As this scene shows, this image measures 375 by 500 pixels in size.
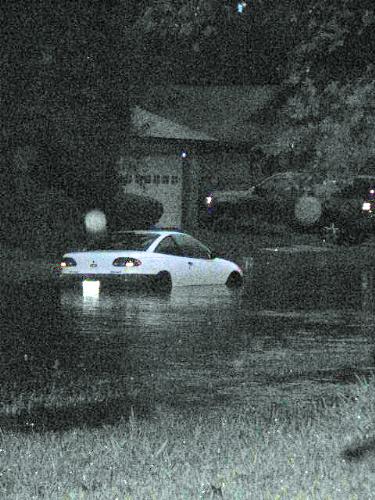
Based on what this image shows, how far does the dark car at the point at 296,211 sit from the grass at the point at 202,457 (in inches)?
1082

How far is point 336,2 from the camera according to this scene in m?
12.6

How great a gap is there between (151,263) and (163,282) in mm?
766

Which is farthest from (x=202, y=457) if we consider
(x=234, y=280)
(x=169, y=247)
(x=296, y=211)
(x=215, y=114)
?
(x=215, y=114)

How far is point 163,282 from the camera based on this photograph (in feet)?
86.7

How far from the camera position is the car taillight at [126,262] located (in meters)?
25.5

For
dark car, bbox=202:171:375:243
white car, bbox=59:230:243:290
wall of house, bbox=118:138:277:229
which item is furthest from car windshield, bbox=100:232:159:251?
wall of house, bbox=118:138:277:229

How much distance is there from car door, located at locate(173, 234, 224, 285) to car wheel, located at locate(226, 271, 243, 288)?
0.88ft

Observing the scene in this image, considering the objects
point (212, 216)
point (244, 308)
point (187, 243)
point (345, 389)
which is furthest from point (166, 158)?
point (345, 389)

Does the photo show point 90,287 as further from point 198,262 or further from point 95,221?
point 95,221

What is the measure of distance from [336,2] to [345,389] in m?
3.79

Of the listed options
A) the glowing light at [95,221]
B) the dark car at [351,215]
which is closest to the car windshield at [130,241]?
the glowing light at [95,221]

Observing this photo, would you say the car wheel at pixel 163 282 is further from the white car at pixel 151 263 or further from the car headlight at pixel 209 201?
the car headlight at pixel 209 201

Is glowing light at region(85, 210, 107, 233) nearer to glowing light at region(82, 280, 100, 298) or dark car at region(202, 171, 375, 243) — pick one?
dark car at region(202, 171, 375, 243)

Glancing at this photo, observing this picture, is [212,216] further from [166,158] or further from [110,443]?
[110,443]
